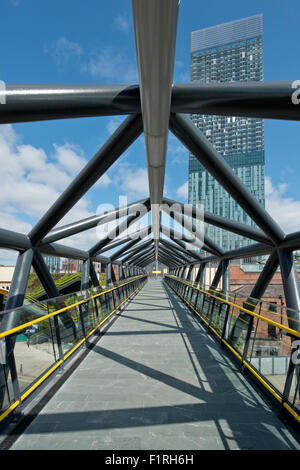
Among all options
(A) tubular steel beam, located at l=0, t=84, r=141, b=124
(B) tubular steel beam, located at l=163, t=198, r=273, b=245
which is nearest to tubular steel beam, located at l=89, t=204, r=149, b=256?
(B) tubular steel beam, located at l=163, t=198, r=273, b=245

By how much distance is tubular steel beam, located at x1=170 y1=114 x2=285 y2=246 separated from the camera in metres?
5.78

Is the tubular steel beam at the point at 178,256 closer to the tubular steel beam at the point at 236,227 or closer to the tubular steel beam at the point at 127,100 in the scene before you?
the tubular steel beam at the point at 236,227

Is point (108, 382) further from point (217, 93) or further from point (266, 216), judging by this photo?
point (266, 216)

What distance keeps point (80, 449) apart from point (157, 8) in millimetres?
3888

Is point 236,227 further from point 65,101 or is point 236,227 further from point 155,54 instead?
point 155,54

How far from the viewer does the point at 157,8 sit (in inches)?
85.9

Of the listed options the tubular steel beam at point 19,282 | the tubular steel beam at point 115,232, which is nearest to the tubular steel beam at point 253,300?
the tubular steel beam at point 19,282

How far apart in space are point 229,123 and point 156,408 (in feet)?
567

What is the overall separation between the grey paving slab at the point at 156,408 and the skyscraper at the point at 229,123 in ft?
402

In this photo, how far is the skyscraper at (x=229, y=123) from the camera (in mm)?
138750

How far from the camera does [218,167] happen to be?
20.1ft

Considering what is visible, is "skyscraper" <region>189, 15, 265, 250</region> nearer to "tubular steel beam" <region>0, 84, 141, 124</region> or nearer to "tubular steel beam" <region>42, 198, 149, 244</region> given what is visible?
"tubular steel beam" <region>42, 198, 149, 244</region>

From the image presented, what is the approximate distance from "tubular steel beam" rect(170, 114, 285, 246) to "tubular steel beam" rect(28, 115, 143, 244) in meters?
0.86
